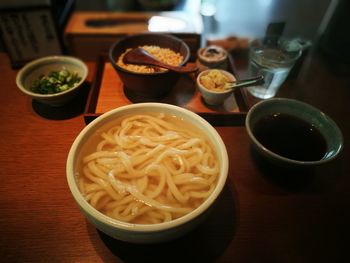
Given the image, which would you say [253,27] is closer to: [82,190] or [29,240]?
[82,190]

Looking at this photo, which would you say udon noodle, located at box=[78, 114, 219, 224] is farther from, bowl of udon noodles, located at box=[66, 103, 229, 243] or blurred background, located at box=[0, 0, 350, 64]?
blurred background, located at box=[0, 0, 350, 64]

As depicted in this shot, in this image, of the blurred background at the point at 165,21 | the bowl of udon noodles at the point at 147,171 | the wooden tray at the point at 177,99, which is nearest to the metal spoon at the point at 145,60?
the wooden tray at the point at 177,99

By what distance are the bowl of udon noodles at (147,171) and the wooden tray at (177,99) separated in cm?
26

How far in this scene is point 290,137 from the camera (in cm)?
128

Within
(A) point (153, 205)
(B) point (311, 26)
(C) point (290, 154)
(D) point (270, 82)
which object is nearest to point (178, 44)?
(D) point (270, 82)

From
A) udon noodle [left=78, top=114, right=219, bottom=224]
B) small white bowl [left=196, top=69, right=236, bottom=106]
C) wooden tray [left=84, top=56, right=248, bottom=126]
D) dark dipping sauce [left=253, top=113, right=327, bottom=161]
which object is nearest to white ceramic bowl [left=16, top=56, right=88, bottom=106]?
wooden tray [left=84, top=56, right=248, bottom=126]

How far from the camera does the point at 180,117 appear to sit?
1.21m

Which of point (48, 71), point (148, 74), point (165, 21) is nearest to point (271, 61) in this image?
point (148, 74)

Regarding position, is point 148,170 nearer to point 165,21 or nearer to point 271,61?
point 271,61

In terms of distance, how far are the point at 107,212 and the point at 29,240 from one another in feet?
1.07

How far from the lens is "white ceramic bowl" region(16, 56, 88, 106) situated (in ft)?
4.65

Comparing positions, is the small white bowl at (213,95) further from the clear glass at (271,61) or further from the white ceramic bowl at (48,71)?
the white ceramic bowl at (48,71)

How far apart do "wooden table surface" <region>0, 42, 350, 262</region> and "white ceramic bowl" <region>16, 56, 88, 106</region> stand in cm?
11

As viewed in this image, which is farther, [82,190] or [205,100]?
[205,100]
